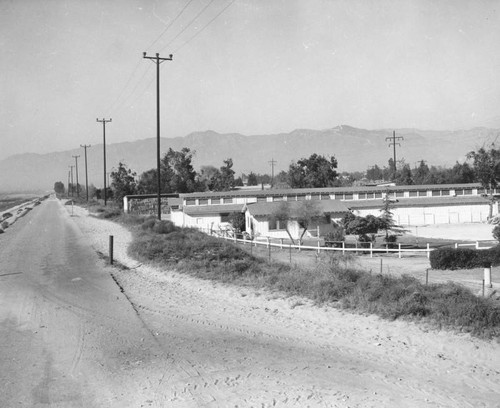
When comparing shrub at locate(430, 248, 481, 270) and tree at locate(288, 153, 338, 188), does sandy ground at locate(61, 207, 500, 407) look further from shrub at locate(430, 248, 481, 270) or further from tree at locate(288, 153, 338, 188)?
tree at locate(288, 153, 338, 188)

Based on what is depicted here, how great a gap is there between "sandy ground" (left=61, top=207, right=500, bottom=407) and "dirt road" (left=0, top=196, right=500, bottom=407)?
0.02 m

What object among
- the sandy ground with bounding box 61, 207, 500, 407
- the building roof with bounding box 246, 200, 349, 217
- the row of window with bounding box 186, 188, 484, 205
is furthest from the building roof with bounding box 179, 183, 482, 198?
the sandy ground with bounding box 61, 207, 500, 407

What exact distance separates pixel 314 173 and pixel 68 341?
84.0 meters

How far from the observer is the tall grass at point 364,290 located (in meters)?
10.5

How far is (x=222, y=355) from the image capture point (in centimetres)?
960

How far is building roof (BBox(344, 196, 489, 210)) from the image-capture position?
185ft

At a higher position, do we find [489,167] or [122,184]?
[489,167]

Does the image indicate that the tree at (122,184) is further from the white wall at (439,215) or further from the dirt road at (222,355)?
the dirt road at (222,355)

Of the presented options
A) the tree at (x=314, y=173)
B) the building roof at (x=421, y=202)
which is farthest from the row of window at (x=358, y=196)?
the tree at (x=314, y=173)

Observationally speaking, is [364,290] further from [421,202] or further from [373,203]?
[421,202]

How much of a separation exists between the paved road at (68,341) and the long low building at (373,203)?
31.1 metres

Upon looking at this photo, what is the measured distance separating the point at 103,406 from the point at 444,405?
192 inches

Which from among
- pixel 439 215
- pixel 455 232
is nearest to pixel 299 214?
pixel 455 232

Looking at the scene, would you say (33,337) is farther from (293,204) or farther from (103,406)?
(293,204)
